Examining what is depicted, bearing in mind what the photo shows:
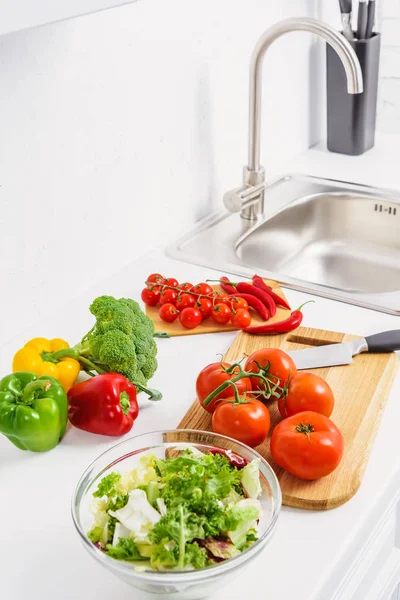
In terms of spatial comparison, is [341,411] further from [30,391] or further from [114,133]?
[114,133]

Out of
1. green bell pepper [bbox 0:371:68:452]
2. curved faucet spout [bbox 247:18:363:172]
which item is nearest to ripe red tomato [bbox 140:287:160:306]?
green bell pepper [bbox 0:371:68:452]

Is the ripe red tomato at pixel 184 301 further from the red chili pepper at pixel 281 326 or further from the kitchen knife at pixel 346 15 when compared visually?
the kitchen knife at pixel 346 15

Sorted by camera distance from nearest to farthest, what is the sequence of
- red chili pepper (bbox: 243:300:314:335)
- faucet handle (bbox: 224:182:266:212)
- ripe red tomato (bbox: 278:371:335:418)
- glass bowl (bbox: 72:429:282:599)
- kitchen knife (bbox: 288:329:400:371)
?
glass bowl (bbox: 72:429:282:599), ripe red tomato (bbox: 278:371:335:418), kitchen knife (bbox: 288:329:400:371), red chili pepper (bbox: 243:300:314:335), faucet handle (bbox: 224:182:266:212)

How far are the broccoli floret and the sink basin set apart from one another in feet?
1.83

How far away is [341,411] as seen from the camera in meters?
1.21

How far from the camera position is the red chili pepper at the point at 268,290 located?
1.49m

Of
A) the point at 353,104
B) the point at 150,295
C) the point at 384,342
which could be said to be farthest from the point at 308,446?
the point at 353,104

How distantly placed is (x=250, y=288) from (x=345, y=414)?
39 centimetres

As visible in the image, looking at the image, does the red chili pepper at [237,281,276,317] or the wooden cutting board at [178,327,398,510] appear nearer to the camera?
the wooden cutting board at [178,327,398,510]

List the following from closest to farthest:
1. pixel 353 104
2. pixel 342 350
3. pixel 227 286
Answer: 1. pixel 342 350
2. pixel 227 286
3. pixel 353 104

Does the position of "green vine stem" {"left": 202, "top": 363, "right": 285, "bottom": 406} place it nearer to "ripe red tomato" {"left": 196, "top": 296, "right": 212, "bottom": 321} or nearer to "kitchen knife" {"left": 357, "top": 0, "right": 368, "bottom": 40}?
"ripe red tomato" {"left": 196, "top": 296, "right": 212, "bottom": 321}

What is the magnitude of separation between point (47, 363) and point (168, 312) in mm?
309

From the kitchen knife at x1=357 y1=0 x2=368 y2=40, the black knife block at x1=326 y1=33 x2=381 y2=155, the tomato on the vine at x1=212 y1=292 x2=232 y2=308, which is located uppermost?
the kitchen knife at x1=357 y1=0 x2=368 y2=40

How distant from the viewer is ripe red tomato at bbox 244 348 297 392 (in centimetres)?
120
